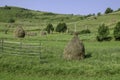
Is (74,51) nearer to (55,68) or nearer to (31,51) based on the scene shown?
(55,68)

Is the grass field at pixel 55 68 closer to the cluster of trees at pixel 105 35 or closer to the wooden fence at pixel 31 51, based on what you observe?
the wooden fence at pixel 31 51

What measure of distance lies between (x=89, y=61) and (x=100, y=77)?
4080 mm

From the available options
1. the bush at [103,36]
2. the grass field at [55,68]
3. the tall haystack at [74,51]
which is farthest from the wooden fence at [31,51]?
the bush at [103,36]

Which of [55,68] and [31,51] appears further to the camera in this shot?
[31,51]

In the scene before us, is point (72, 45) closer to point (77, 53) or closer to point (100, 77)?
point (77, 53)

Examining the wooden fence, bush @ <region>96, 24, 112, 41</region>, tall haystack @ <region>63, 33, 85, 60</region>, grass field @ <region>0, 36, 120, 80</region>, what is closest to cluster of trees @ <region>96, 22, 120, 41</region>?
bush @ <region>96, 24, 112, 41</region>

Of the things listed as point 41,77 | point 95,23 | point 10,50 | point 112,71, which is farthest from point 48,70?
point 95,23

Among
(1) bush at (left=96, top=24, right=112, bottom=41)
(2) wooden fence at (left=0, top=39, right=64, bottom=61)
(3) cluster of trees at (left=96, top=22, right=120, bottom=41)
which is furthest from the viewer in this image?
(1) bush at (left=96, top=24, right=112, bottom=41)

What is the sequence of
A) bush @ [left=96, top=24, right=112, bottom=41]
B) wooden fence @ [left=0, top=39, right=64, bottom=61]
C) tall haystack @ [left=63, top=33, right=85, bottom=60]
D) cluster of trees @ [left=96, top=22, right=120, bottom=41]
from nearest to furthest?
tall haystack @ [left=63, top=33, right=85, bottom=60]
wooden fence @ [left=0, top=39, right=64, bottom=61]
cluster of trees @ [left=96, top=22, right=120, bottom=41]
bush @ [left=96, top=24, right=112, bottom=41]

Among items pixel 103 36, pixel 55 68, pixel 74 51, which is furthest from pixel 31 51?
pixel 103 36

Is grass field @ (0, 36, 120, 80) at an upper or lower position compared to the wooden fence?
lower

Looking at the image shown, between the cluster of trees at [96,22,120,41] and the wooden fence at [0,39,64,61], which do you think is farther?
the cluster of trees at [96,22,120,41]

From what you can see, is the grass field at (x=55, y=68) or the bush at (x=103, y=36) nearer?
the grass field at (x=55, y=68)

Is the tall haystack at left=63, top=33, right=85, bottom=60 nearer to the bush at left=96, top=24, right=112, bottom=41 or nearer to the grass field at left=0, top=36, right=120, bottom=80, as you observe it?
the grass field at left=0, top=36, right=120, bottom=80
